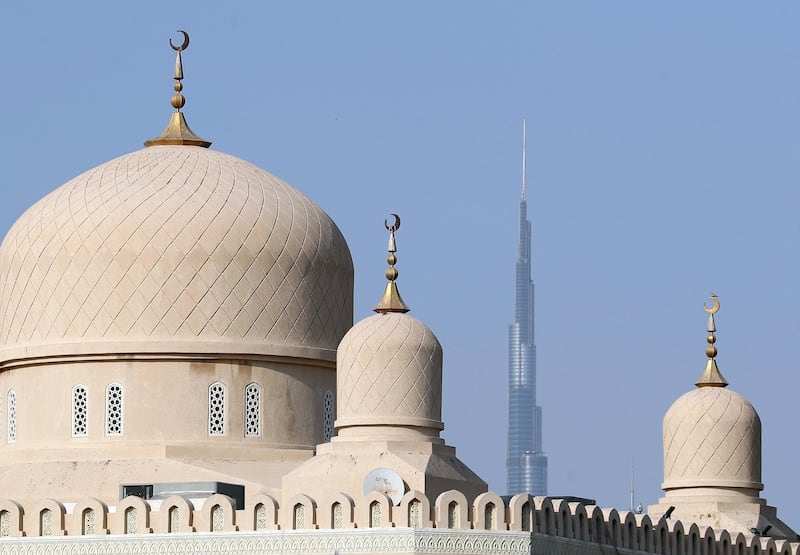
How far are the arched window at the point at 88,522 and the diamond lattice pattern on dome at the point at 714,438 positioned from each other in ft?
39.4

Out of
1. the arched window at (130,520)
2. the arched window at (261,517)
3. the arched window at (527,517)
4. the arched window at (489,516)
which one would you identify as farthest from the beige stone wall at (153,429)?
the arched window at (527,517)

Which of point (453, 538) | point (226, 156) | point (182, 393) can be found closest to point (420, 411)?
point (453, 538)

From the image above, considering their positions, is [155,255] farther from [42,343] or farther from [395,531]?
[395,531]

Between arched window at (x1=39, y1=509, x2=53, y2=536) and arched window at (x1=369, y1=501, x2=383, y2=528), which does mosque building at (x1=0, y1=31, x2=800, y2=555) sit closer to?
arched window at (x1=39, y1=509, x2=53, y2=536)

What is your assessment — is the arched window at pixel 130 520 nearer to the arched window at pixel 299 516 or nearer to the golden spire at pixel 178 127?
the arched window at pixel 299 516

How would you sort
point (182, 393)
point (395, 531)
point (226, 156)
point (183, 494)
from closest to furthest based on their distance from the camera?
point (395, 531)
point (183, 494)
point (182, 393)
point (226, 156)

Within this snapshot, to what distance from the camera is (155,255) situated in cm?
4584

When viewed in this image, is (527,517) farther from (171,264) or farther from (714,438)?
(714,438)

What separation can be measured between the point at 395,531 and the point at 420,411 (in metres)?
2.44

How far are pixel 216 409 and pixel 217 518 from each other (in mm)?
4703

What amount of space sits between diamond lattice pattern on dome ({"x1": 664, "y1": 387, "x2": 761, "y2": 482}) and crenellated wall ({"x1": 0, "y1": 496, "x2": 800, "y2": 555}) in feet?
20.3

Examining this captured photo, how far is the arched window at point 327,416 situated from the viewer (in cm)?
4662

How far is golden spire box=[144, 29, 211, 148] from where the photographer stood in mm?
48531

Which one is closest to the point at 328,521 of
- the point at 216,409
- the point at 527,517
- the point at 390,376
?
the point at 390,376
